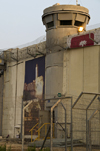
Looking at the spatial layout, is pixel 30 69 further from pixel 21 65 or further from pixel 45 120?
pixel 45 120

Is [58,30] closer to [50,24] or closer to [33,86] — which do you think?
[50,24]

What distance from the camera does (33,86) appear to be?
3319cm

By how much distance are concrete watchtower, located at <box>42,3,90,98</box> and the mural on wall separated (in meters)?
2.44

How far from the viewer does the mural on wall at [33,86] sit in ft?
104

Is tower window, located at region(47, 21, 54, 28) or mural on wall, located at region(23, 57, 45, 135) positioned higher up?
tower window, located at region(47, 21, 54, 28)

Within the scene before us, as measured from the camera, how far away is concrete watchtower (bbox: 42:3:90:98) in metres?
28.4

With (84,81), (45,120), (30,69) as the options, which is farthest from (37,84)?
(84,81)

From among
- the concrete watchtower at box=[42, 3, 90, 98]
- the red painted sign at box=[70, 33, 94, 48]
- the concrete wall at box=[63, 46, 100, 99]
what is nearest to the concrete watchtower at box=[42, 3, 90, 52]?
the concrete watchtower at box=[42, 3, 90, 98]

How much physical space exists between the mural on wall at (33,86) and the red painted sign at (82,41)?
206 inches

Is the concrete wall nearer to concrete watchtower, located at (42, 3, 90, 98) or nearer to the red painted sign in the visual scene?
the red painted sign

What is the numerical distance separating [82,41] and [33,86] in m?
8.59

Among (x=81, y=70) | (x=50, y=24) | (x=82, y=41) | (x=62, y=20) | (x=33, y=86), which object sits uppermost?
(x=62, y=20)

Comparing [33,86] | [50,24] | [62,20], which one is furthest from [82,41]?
[33,86]

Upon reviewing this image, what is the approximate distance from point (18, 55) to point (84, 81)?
461 inches
